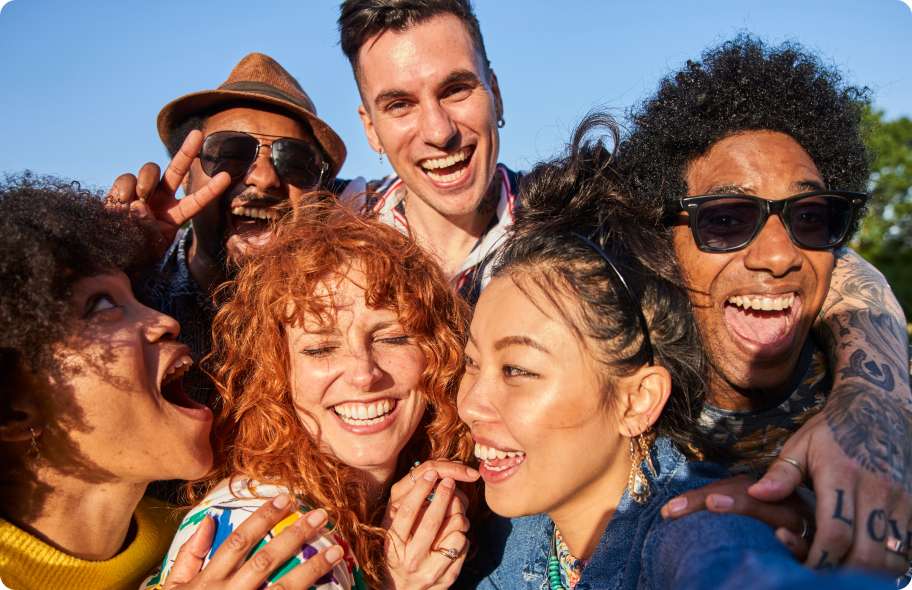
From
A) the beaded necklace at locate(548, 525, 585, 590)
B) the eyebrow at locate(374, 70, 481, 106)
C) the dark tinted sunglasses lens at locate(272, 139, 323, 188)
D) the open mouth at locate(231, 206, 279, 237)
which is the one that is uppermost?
the eyebrow at locate(374, 70, 481, 106)

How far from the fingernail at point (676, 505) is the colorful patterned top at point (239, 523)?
3.97ft

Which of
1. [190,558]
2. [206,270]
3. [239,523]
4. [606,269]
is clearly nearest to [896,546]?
[606,269]

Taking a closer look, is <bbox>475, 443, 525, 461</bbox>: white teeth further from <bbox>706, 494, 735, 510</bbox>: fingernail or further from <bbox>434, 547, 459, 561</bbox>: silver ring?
<bbox>706, 494, 735, 510</bbox>: fingernail

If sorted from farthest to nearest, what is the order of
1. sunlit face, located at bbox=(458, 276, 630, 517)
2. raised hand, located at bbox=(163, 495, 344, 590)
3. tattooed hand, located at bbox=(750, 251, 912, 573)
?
sunlit face, located at bbox=(458, 276, 630, 517), raised hand, located at bbox=(163, 495, 344, 590), tattooed hand, located at bbox=(750, 251, 912, 573)

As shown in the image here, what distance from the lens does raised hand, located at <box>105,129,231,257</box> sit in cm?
344

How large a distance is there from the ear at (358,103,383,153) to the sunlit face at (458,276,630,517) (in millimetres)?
2355

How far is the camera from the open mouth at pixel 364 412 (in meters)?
3.16

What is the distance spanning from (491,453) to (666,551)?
0.90 meters

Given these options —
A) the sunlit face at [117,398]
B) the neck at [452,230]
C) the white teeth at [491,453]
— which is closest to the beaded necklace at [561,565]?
the white teeth at [491,453]

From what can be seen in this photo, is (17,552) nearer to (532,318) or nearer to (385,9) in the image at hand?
(532,318)

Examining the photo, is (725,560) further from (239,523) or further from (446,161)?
(446,161)

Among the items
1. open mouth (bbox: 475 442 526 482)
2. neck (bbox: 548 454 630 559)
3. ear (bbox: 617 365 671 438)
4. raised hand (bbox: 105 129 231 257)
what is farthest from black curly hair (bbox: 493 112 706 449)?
raised hand (bbox: 105 129 231 257)

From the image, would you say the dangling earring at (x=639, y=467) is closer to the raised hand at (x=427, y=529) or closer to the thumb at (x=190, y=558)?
the raised hand at (x=427, y=529)

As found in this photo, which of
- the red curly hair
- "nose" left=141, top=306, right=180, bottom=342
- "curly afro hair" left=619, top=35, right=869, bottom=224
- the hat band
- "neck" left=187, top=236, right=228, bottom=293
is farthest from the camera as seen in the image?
the hat band
